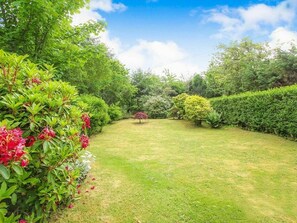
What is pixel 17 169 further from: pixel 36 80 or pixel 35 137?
pixel 36 80

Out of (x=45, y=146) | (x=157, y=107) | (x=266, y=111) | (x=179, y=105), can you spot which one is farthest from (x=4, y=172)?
(x=157, y=107)

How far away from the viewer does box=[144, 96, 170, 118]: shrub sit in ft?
58.0

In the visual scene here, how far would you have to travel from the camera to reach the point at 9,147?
1.59 metres

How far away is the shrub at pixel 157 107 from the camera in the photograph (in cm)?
1767

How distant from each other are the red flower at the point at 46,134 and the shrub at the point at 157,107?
50.7 feet

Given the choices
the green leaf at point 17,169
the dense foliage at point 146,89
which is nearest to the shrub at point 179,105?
the dense foliage at point 146,89

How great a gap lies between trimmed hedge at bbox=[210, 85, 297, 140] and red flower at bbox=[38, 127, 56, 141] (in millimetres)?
8546

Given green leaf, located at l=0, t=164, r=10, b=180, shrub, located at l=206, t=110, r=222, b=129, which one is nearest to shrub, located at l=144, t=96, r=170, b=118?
shrub, located at l=206, t=110, r=222, b=129

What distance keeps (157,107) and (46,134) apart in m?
15.7

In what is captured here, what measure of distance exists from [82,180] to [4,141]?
9.59 ft

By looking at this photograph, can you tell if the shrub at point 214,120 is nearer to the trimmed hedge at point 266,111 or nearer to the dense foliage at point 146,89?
the trimmed hedge at point 266,111

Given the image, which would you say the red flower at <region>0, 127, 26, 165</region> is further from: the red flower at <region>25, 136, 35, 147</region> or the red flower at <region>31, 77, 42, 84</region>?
the red flower at <region>31, 77, 42, 84</region>

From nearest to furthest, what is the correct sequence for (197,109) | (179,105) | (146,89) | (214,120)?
(214,120) → (197,109) → (179,105) → (146,89)

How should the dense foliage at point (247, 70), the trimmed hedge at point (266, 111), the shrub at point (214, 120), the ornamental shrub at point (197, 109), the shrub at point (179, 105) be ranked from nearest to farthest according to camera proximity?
the trimmed hedge at point (266, 111) < the shrub at point (214, 120) < the ornamental shrub at point (197, 109) < the dense foliage at point (247, 70) < the shrub at point (179, 105)
